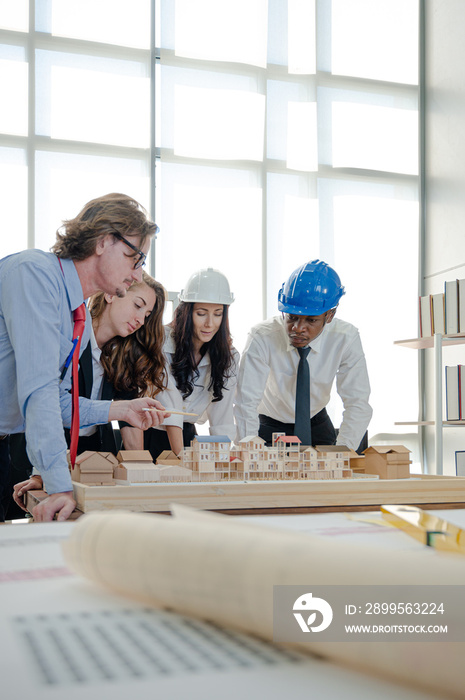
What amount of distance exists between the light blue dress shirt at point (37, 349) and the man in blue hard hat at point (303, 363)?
1424 mm

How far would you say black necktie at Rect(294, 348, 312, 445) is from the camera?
3.03 meters

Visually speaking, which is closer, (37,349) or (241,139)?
(37,349)

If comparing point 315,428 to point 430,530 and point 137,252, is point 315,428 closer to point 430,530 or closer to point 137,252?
point 137,252

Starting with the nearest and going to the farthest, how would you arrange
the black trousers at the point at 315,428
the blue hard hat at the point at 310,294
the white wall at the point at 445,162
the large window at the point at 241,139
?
the blue hard hat at the point at 310,294
the black trousers at the point at 315,428
the large window at the point at 241,139
the white wall at the point at 445,162

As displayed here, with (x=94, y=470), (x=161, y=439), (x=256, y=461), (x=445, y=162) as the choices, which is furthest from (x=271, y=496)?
(x=445, y=162)

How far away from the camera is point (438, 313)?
482 cm

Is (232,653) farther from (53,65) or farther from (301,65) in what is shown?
(301,65)

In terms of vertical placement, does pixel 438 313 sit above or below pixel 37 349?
above

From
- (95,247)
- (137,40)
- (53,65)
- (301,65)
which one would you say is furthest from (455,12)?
(95,247)

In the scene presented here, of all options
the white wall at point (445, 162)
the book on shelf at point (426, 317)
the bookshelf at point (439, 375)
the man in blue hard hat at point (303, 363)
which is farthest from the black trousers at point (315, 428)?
the white wall at point (445, 162)

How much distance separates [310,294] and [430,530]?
2.31 m

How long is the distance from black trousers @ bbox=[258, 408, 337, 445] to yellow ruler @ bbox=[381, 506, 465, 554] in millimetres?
2571

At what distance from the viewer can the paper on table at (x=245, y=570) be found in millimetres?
350

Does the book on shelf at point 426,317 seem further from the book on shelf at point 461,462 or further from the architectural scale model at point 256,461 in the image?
the architectural scale model at point 256,461
